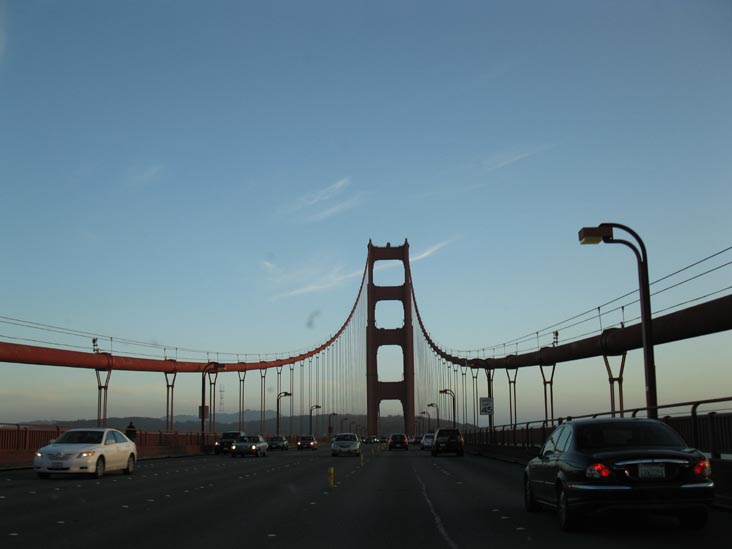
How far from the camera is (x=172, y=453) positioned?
53.8 metres

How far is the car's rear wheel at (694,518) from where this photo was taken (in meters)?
11.5

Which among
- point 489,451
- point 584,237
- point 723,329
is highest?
point 584,237

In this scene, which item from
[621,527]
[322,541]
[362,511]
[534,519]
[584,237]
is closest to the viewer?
[322,541]

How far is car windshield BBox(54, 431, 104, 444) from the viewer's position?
84.7 feet

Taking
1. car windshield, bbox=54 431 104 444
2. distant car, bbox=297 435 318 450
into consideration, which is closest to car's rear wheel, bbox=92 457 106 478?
car windshield, bbox=54 431 104 444

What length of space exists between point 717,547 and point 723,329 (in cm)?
1715

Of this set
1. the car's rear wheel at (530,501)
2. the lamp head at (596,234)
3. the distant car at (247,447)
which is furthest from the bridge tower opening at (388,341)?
the car's rear wheel at (530,501)

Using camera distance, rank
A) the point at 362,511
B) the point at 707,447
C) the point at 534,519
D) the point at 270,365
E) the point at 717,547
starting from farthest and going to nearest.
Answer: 1. the point at 270,365
2. the point at 707,447
3. the point at 362,511
4. the point at 534,519
5. the point at 717,547

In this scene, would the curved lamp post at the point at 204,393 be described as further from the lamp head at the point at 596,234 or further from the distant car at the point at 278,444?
the lamp head at the point at 596,234

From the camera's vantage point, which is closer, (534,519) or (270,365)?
(534,519)

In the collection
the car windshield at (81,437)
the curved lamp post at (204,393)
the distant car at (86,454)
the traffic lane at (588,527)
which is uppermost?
the curved lamp post at (204,393)

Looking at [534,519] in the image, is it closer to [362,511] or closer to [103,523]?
[362,511]

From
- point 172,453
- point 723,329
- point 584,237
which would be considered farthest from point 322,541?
point 172,453

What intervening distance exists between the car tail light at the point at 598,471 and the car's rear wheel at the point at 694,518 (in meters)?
1.20
